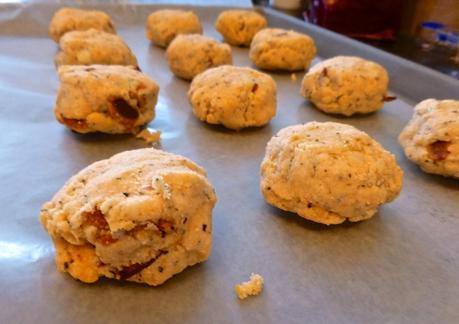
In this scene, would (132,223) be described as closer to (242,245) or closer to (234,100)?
(242,245)

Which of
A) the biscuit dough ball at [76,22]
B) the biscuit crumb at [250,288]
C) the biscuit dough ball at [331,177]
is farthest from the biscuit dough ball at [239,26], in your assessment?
the biscuit crumb at [250,288]

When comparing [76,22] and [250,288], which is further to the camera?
[76,22]

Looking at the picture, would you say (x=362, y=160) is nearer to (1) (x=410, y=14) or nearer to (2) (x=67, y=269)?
(2) (x=67, y=269)

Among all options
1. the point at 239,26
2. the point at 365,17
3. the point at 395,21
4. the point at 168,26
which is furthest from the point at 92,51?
the point at 395,21

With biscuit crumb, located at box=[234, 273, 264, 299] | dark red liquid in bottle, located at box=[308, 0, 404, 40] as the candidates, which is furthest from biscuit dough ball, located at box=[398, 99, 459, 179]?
dark red liquid in bottle, located at box=[308, 0, 404, 40]

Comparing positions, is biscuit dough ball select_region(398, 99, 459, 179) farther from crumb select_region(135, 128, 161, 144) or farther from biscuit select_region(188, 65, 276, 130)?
crumb select_region(135, 128, 161, 144)
